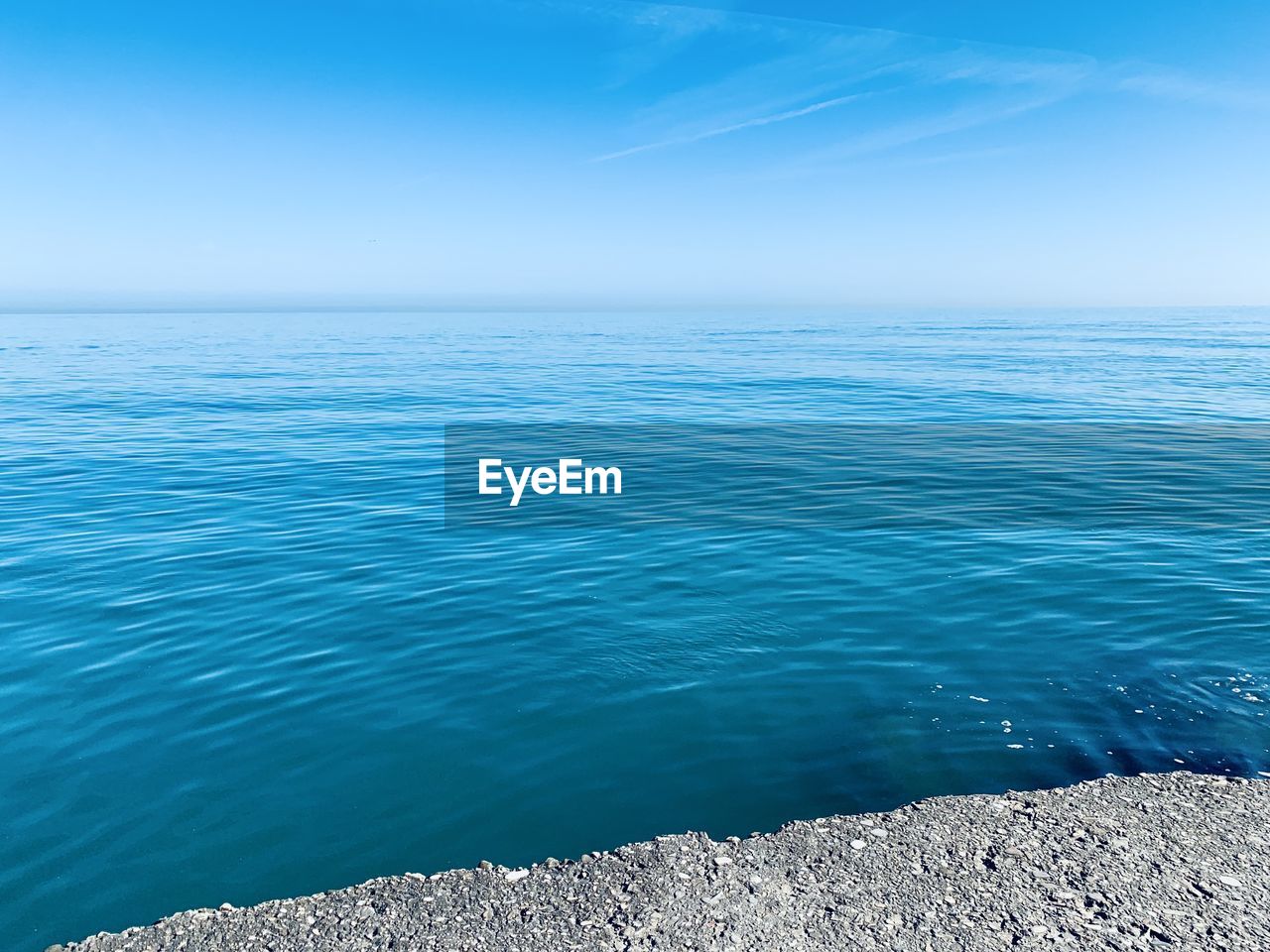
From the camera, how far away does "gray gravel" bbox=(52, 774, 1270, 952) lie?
296 inches

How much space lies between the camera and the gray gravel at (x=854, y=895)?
24.7 feet

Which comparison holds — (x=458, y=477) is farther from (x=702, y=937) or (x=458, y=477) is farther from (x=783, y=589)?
(x=702, y=937)

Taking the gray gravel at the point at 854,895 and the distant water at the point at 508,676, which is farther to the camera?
the distant water at the point at 508,676

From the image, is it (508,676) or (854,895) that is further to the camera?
(508,676)

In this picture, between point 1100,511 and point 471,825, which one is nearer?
point 471,825

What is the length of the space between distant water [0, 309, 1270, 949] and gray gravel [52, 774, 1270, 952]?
2.74 feet

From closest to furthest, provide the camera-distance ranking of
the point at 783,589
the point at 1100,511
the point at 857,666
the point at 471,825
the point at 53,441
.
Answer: the point at 471,825
the point at 857,666
the point at 783,589
the point at 1100,511
the point at 53,441

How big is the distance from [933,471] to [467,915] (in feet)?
83.8

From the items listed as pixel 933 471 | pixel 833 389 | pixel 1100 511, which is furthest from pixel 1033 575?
pixel 833 389

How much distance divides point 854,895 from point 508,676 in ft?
23.7

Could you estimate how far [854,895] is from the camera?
807 cm

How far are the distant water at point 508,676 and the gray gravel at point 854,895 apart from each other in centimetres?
83

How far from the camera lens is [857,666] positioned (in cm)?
Result: 1411

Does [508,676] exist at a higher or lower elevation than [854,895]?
lower
